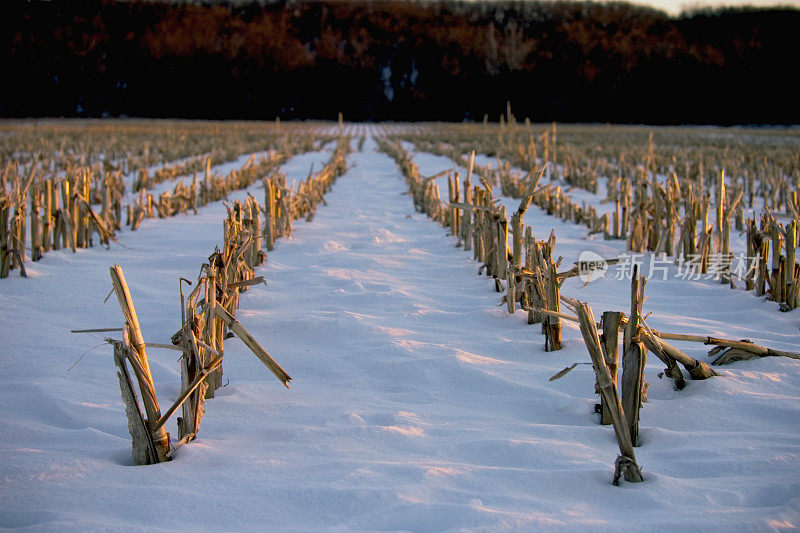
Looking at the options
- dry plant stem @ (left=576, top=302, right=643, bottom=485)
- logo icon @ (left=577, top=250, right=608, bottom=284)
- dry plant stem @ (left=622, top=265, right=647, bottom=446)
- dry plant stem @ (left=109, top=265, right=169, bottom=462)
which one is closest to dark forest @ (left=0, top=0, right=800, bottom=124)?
logo icon @ (left=577, top=250, right=608, bottom=284)

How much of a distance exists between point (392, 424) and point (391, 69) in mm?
58109

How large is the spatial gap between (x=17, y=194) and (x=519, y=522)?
16.2 ft

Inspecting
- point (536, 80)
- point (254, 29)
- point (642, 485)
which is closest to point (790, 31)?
point (536, 80)

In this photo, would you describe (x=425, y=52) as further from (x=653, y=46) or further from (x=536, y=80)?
(x=653, y=46)

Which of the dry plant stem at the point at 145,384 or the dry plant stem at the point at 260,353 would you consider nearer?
the dry plant stem at the point at 145,384

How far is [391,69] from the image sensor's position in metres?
58.2

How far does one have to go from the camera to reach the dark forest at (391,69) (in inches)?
1870

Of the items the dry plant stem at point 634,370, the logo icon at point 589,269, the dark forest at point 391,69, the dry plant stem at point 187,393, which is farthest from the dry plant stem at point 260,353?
the dark forest at point 391,69

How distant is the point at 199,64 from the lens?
52781 millimetres

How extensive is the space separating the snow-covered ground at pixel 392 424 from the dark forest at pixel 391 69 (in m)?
47.8

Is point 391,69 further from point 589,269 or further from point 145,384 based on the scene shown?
point 145,384

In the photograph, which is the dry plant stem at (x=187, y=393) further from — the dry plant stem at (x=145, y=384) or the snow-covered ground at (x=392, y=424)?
the snow-covered ground at (x=392, y=424)

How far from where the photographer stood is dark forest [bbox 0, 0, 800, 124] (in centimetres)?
4750

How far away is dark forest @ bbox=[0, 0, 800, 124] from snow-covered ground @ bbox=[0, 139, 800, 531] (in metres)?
47.8
